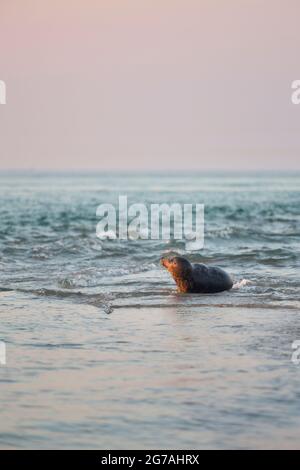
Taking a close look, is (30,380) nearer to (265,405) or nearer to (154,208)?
(265,405)

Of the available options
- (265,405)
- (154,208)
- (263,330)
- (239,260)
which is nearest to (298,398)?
(265,405)

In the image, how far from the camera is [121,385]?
24.3 feet

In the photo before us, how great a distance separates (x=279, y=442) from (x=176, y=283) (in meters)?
7.66

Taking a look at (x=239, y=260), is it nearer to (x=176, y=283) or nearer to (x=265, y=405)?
(x=176, y=283)

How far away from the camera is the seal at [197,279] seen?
1355 centimetres

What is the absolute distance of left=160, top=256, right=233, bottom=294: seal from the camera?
533 inches

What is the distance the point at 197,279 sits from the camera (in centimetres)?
1360

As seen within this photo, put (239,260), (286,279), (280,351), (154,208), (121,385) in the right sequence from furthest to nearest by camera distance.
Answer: (154,208), (239,260), (286,279), (280,351), (121,385)

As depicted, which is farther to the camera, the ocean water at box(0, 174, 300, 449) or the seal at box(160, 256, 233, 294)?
the seal at box(160, 256, 233, 294)

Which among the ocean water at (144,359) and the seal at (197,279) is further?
the seal at (197,279)

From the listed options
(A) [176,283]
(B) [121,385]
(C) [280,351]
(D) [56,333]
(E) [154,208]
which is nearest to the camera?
(B) [121,385]

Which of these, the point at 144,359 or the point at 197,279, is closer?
the point at 144,359

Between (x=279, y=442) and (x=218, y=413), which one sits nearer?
(x=279, y=442)
